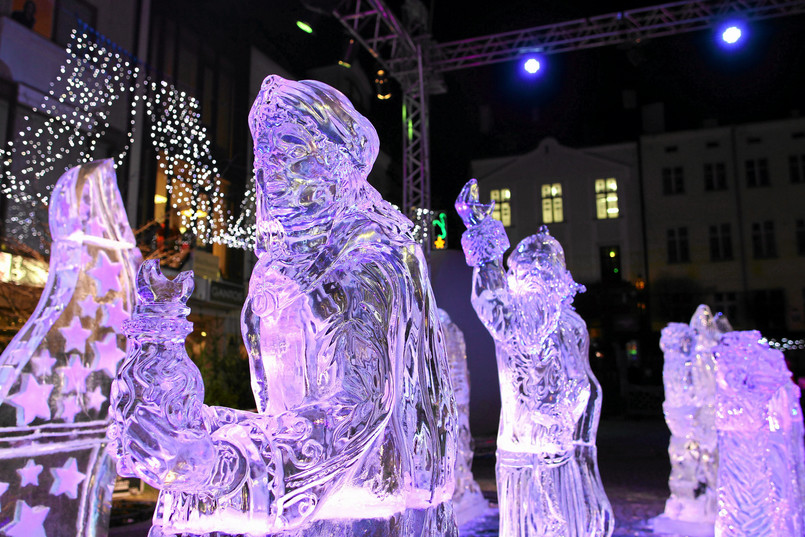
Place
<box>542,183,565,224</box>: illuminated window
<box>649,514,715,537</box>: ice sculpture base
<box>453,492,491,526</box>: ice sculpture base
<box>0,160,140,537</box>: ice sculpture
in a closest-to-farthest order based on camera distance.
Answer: <box>0,160,140,537</box>: ice sculpture < <box>649,514,715,537</box>: ice sculpture base < <box>453,492,491,526</box>: ice sculpture base < <box>542,183,565,224</box>: illuminated window

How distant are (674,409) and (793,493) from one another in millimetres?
2650

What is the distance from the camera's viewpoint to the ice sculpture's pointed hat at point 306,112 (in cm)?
117

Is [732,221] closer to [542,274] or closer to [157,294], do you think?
[542,274]

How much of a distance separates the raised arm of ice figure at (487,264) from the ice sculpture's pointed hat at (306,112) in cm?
190

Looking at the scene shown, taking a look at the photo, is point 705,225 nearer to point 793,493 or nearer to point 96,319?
point 793,493

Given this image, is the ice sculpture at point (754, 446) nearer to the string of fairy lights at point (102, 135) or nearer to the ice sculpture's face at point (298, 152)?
the ice sculpture's face at point (298, 152)

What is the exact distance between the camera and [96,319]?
6.52 ft

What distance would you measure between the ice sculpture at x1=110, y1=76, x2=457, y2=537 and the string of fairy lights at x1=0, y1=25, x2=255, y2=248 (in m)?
8.12

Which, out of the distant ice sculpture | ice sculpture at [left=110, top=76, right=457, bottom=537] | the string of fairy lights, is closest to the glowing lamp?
the string of fairy lights

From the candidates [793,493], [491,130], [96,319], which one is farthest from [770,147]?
[96,319]

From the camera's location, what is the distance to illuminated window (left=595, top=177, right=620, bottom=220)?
617 inches

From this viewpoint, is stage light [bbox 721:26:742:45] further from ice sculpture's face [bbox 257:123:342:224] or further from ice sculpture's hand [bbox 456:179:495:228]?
ice sculpture's face [bbox 257:123:342:224]

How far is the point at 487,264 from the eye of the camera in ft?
10.3

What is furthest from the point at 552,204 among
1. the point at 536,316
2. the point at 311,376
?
the point at 311,376
